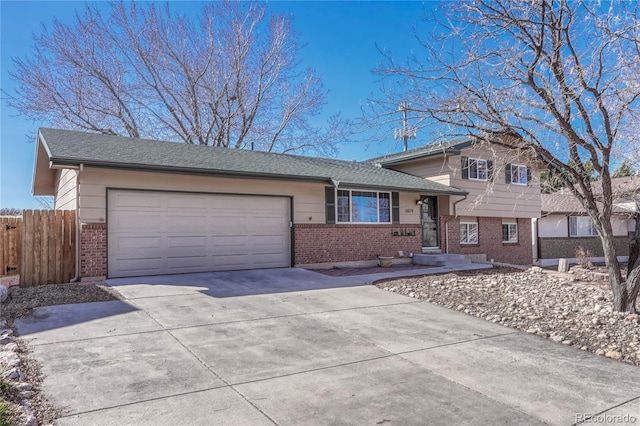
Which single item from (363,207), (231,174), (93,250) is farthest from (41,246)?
(363,207)

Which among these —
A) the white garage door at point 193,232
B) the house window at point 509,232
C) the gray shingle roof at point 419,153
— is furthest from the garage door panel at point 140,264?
the house window at point 509,232

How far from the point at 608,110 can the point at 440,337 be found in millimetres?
5092

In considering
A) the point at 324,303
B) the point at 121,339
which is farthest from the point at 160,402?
the point at 324,303

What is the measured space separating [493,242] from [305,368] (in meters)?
15.4

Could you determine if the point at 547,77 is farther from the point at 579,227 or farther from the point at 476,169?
the point at 579,227

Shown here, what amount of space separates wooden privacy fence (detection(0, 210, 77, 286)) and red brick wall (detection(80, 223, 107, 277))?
0.49 meters

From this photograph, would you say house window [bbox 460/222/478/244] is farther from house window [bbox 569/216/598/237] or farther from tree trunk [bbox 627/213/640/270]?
house window [bbox 569/216/598/237]

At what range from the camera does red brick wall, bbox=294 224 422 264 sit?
12.7 metres

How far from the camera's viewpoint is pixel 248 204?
38.7 feet

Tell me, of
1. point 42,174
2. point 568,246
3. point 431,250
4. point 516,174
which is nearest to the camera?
point 42,174

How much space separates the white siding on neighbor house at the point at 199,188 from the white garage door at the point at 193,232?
0.61 feet

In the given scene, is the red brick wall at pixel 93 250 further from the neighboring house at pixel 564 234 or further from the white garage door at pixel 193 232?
the neighboring house at pixel 564 234

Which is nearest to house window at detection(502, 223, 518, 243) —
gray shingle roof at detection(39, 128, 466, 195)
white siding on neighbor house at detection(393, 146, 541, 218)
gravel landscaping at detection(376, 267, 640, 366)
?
white siding on neighbor house at detection(393, 146, 541, 218)

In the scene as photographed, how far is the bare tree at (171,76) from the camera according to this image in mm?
18625
